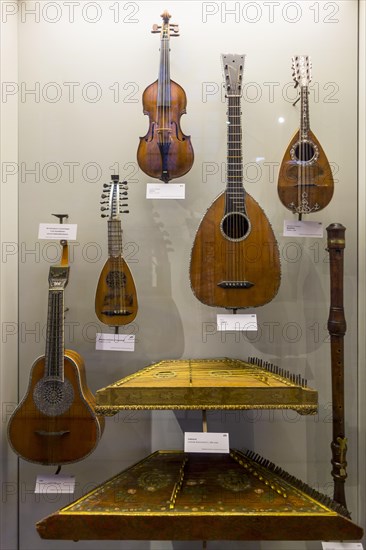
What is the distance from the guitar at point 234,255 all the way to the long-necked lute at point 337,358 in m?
0.21

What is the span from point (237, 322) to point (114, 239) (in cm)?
56

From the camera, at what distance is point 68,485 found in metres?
2.03

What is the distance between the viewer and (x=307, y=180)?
1896 mm

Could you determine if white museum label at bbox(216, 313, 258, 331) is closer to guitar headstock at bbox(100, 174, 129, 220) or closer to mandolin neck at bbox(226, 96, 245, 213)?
mandolin neck at bbox(226, 96, 245, 213)

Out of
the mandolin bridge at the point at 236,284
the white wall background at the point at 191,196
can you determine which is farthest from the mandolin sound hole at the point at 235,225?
the white wall background at the point at 191,196

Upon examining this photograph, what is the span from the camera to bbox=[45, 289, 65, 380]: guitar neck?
6.03ft

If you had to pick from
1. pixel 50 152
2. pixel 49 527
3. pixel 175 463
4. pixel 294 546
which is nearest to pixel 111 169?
pixel 50 152

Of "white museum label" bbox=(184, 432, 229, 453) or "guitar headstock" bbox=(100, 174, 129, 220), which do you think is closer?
"white museum label" bbox=(184, 432, 229, 453)

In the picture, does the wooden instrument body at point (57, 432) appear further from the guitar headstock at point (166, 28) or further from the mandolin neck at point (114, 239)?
the guitar headstock at point (166, 28)

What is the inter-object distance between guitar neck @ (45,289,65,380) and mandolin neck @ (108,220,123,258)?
0.78 ft

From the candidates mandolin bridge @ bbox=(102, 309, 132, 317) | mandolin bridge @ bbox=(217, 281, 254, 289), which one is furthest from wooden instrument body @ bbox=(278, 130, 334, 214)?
mandolin bridge @ bbox=(102, 309, 132, 317)

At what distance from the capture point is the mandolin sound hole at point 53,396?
1.83 m

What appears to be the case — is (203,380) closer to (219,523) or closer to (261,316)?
(219,523)

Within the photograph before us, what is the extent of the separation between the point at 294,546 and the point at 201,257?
125 centimetres
